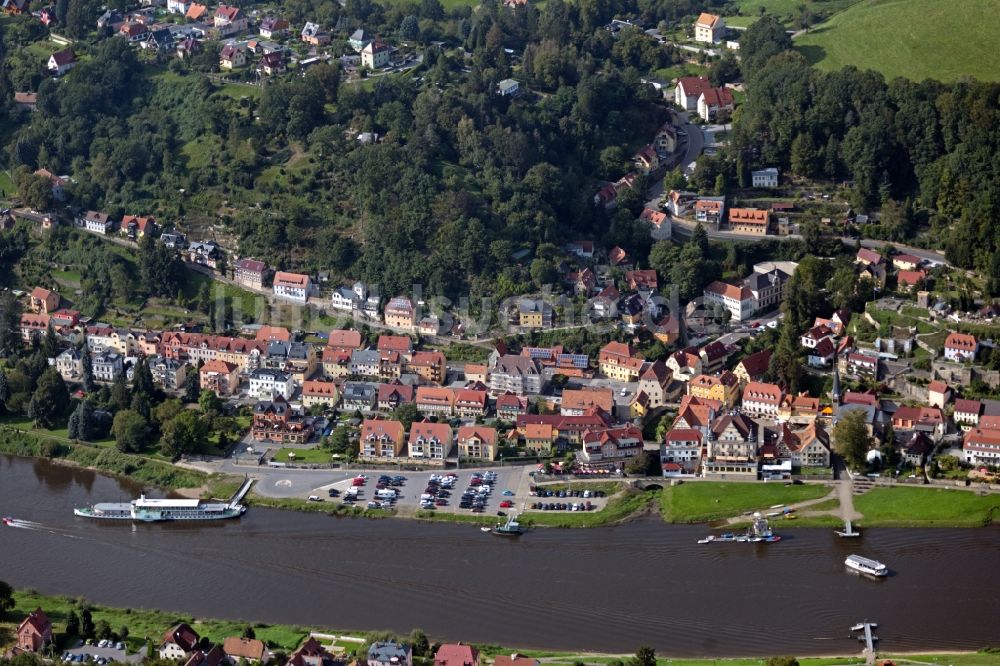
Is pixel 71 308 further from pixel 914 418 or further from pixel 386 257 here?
pixel 914 418

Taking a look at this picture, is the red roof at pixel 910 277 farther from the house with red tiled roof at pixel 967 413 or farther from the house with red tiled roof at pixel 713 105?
the house with red tiled roof at pixel 713 105

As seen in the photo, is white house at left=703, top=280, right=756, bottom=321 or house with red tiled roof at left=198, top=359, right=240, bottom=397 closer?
house with red tiled roof at left=198, top=359, right=240, bottom=397

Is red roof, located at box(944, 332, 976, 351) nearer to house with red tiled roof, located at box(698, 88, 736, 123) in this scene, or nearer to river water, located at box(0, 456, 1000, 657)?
river water, located at box(0, 456, 1000, 657)

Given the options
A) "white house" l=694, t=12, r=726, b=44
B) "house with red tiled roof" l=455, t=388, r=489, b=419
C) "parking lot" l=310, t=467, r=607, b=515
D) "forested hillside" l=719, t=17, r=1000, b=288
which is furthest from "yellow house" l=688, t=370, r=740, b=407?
"white house" l=694, t=12, r=726, b=44

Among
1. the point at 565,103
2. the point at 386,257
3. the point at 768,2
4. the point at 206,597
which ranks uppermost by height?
the point at 768,2

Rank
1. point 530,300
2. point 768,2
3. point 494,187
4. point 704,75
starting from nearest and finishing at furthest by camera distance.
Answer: point 530,300 < point 494,187 < point 704,75 < point 768,2

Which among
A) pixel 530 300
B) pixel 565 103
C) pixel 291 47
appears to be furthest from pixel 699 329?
pixel 291 47

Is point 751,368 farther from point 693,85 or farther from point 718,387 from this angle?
point 693,85
